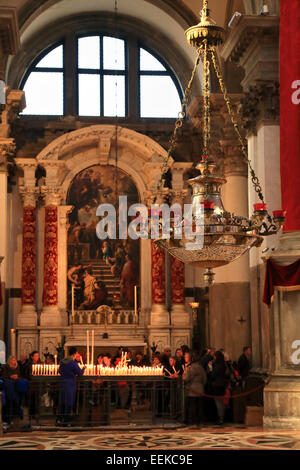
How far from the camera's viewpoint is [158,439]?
1137 cm

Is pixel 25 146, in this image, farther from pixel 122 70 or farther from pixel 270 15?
pixel 270 15

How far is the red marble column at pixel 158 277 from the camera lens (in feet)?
69.5

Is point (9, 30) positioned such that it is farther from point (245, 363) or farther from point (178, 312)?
point (178, 312)

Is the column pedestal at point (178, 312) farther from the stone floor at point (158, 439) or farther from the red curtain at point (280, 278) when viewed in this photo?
the red curtain at point (280, 278)

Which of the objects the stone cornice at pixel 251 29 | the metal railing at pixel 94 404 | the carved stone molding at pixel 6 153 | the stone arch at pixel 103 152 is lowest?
the metal railing at pixel 94 404

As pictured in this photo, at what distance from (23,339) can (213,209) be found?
12.4 metres

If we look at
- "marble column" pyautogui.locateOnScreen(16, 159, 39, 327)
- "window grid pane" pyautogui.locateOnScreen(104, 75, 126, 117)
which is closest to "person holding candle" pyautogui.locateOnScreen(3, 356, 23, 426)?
"marble column" pyautogui.locateOnScreen(16, 159, 39, 327)

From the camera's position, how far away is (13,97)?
65.5ft

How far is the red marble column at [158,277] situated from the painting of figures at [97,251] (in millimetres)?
604

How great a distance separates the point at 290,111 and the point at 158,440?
5.90 metres

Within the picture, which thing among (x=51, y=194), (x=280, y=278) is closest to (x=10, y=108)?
(x=51, y=194)

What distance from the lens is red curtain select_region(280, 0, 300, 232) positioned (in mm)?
13258

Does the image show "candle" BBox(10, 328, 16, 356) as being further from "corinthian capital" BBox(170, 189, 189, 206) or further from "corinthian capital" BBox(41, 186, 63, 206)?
"corinthian capital" BBox(170, 189, 189, 206)

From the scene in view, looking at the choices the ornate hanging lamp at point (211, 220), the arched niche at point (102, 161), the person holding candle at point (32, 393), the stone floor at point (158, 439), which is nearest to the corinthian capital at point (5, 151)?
the arched niche at point (102, 161)
